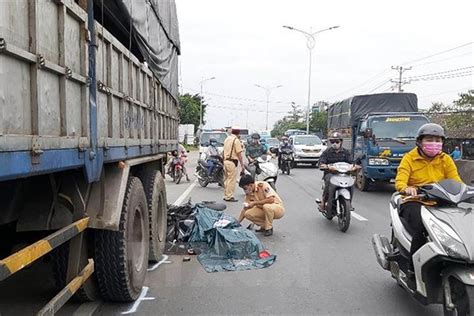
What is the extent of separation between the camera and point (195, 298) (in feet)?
14.9

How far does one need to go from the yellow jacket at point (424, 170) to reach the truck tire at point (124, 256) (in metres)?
2.33

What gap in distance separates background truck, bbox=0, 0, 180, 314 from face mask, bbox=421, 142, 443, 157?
2.53 meters

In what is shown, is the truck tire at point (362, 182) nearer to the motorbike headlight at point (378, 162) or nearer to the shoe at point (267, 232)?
the motorbike headlight at point (378, 162)

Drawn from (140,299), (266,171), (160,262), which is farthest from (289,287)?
(266,171)

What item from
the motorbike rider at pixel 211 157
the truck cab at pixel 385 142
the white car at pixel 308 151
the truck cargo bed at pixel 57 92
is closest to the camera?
the truck cargo bed at pixel 57 92

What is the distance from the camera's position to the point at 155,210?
564 cm

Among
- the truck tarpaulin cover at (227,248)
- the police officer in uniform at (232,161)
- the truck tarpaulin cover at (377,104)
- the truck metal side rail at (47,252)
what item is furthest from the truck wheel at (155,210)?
the truck tarpaulin cover at (377,104)

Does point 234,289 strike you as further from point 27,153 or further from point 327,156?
point 327,156

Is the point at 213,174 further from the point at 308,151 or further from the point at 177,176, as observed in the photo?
the point at 308,151

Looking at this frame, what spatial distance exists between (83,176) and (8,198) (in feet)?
1.65

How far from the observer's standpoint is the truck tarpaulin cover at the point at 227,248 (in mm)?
5543

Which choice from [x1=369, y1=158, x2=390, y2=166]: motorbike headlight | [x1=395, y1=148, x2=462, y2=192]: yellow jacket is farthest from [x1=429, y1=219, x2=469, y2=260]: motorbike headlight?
[x1=369, y1=158, x2=390, y2=166]: motorbike headlight

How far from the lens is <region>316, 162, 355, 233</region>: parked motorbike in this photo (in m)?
7.45

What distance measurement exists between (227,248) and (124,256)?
1990mm
